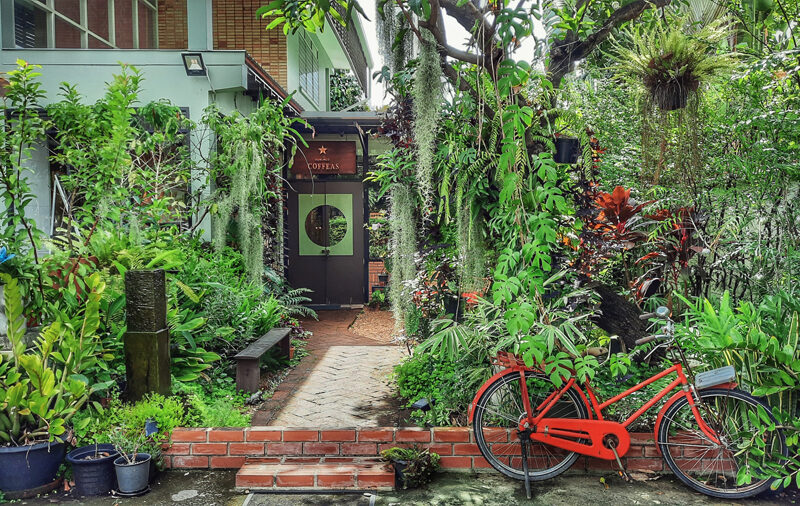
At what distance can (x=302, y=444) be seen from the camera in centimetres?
380

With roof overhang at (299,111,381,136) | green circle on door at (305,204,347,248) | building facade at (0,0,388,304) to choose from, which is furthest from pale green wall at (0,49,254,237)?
green circle on door at (305,204,347,248)

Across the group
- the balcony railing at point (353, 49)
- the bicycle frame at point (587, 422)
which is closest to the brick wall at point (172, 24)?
the balcony railing at point (353, 49)

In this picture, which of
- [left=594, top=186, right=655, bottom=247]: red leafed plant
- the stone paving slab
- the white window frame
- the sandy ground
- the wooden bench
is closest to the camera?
[left=594, top=186, right=655, bottom=247]: red leafed plant

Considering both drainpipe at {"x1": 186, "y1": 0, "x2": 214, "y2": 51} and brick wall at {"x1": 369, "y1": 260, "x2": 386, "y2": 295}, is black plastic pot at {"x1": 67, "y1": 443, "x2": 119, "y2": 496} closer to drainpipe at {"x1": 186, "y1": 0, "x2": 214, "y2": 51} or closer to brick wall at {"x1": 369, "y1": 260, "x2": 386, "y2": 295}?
drainpipe at {"x1": 186, "y1": 0, "x2": 214, "y2": 51}

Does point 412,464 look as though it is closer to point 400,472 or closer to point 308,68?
point 400,472

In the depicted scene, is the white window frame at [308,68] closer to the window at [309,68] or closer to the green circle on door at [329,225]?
the window at [309,68]

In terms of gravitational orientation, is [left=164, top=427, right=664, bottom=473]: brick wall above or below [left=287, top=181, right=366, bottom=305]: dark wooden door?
below

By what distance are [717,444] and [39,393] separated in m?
3.92

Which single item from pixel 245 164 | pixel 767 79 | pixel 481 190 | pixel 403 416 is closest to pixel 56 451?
pixel 403 416

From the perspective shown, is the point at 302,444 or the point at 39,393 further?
the point at 302,444

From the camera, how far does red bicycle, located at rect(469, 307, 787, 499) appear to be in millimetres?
→ 3338

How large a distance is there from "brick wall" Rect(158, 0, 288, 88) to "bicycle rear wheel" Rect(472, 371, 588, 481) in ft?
24.1

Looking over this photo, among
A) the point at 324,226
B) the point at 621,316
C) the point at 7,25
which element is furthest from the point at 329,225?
the point at 621,316

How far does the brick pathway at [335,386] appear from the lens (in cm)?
456
